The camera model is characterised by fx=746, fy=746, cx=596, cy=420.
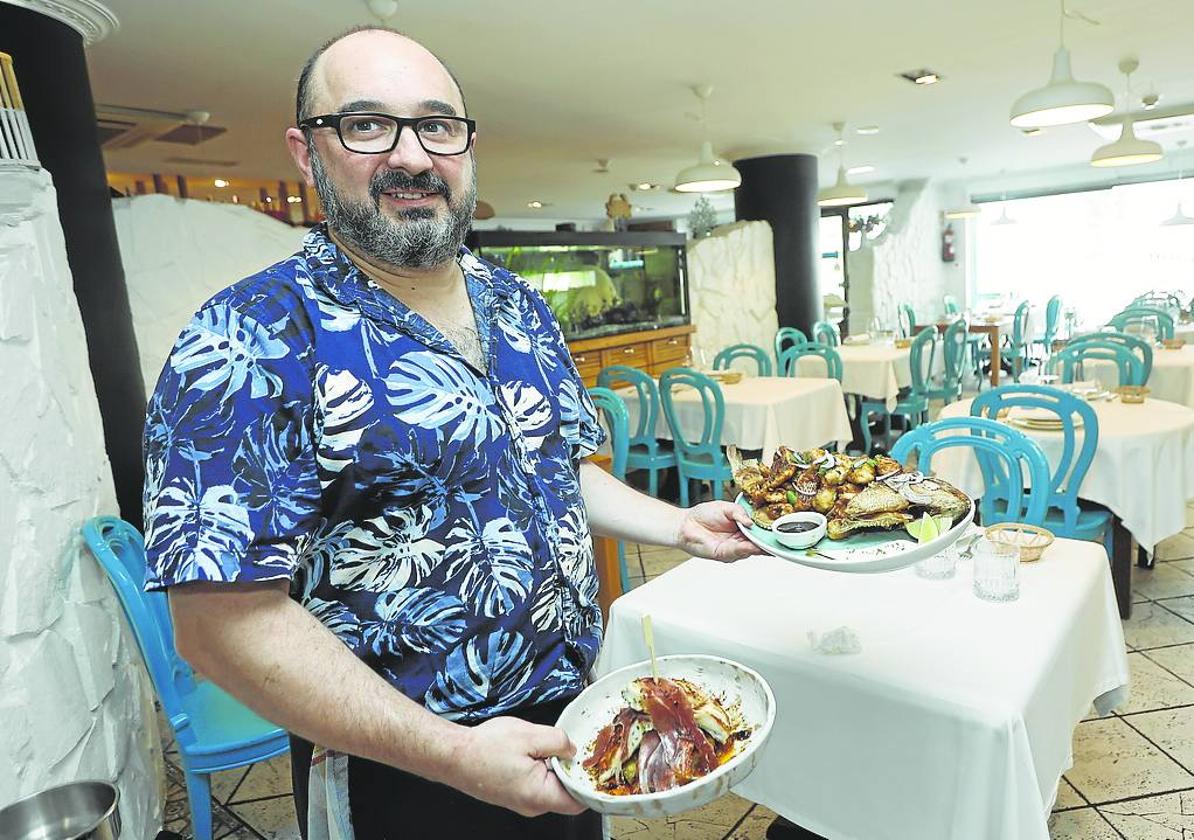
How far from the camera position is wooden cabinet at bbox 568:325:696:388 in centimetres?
588

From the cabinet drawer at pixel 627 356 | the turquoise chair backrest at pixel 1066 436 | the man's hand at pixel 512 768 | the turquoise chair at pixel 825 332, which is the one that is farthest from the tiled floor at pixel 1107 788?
the turquoise chair at pixel 825 332

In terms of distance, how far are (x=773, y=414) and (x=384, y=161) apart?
11.8 feet

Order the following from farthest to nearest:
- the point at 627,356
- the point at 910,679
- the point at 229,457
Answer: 1. the point at 627,356
2. the point at 910,679
3. the point at 229,457

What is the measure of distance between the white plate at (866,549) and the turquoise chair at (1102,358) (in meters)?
3.79

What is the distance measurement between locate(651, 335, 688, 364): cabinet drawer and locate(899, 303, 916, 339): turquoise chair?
4039 mm

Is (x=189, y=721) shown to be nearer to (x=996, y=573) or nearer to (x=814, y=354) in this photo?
(x=996, y=573)

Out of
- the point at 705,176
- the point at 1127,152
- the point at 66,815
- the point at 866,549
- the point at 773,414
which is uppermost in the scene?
the point at 705,176

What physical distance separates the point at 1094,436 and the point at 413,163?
8.59 ft

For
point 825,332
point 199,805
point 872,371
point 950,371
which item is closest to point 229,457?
point 199,805

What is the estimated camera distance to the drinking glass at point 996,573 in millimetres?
1446

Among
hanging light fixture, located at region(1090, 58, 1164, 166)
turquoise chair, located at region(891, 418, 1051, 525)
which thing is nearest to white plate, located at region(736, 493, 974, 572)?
turquoise chair, located at region(891, 418, 1051, 525)

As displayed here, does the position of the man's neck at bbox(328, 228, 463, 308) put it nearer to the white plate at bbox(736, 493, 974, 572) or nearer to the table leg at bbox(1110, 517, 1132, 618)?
the white plate at bbox(736, 493, 974, 572)

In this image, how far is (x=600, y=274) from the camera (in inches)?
260

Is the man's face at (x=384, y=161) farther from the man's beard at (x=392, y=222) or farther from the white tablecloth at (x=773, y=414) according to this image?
the white tablecloth at (x=773, y=414)
